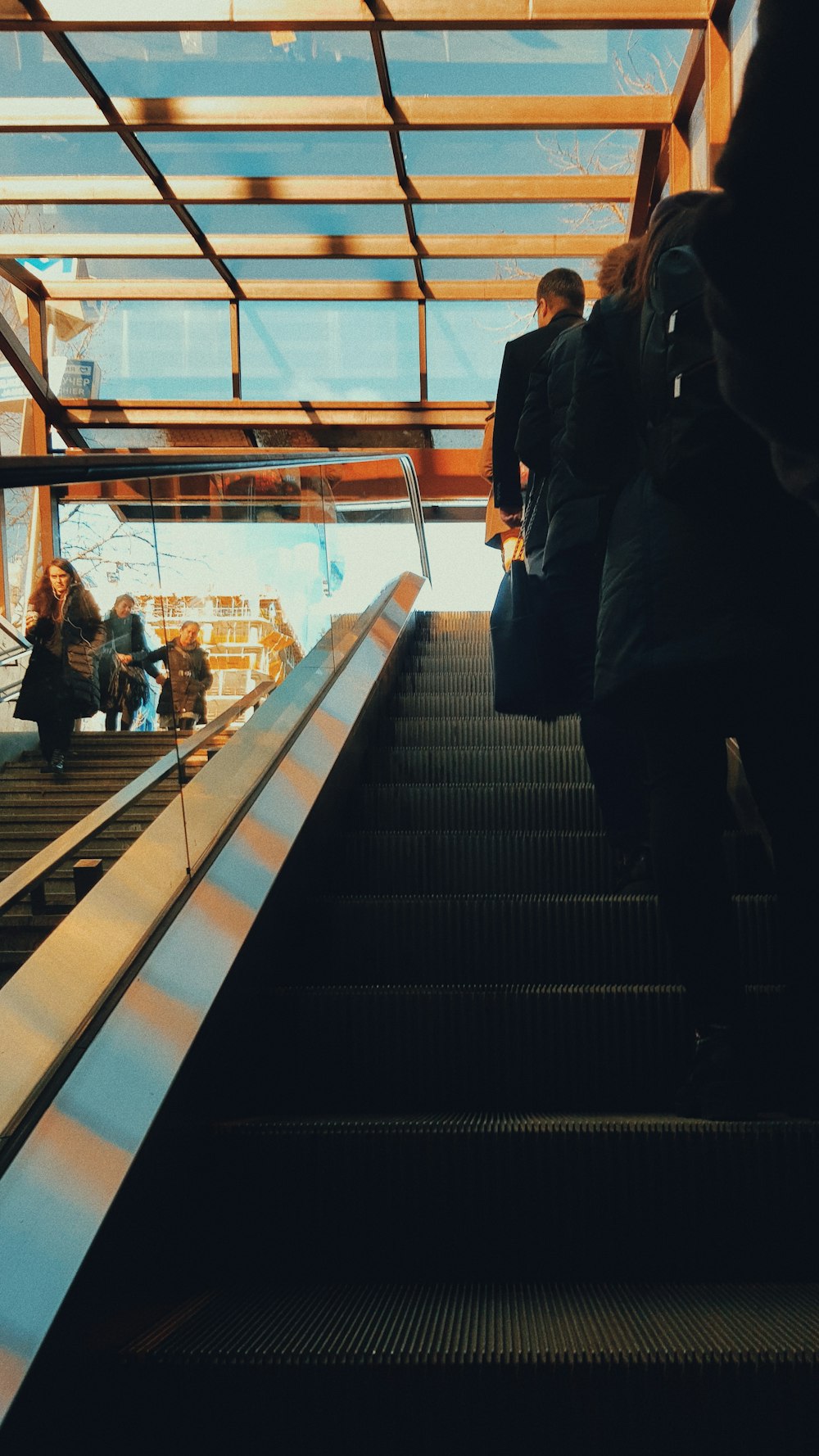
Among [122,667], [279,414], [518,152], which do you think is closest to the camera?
[122,667]

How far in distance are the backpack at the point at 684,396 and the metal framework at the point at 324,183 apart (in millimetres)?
5097

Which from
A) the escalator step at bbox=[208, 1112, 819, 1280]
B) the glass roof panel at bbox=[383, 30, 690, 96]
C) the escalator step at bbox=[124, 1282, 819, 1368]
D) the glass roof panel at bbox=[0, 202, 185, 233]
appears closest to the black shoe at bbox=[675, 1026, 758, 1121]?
the escalator step at bbox=[208, 1112, 819, 1280]

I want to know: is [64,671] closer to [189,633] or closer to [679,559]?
[189,633]

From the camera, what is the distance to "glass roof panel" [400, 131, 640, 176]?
10461 mm

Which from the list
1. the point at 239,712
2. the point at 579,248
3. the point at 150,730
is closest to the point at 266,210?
the point at 579,248

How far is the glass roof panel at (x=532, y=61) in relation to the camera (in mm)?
9055

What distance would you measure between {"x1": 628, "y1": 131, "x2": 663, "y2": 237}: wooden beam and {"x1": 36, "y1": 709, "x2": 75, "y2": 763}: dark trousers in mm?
8884

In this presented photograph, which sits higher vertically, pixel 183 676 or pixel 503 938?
pixel 183 676

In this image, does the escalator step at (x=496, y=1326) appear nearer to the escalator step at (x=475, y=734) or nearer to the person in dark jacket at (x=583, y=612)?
the person in dark jacket at (x=583, y=612)

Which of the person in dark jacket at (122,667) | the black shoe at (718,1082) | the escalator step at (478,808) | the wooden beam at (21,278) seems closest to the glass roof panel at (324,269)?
the wooden beam at (21,278)

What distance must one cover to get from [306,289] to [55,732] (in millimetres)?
12471

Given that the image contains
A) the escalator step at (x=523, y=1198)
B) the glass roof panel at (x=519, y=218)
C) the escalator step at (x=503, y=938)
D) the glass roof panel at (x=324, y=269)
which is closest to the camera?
the escalator step at (x=523, y=1198)

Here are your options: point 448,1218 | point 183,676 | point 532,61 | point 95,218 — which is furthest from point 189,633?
point 95,218

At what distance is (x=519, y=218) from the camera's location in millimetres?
11812
